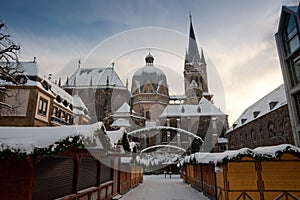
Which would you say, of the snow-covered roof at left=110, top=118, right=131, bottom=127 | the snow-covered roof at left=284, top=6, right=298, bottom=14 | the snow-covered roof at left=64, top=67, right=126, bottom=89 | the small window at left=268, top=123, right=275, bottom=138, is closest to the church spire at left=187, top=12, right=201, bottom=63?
the snow-covered roof at left=64, top=67, right=126, bottom=89

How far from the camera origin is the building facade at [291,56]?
15.3 meters

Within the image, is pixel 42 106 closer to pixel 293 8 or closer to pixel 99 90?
pixel 293 8

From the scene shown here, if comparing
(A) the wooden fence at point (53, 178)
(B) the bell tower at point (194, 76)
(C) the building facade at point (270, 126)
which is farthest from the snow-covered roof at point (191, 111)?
(A) the wooden fence at point (53, 178)

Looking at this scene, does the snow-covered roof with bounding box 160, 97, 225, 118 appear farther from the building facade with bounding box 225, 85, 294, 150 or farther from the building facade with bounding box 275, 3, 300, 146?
the building facade with bounding box 275, 3, 300, 146

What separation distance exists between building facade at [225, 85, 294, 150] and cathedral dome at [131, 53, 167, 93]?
2517 cm

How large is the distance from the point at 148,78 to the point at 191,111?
1473cm

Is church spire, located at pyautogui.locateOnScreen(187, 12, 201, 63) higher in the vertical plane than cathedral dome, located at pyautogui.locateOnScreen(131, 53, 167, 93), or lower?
higher

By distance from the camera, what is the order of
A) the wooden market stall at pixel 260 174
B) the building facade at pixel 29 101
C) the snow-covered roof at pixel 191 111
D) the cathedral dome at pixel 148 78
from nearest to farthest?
the wooden market stall at pixel 260 174 < the building facade at pixel 29 101 < the snow-covered roof at pixel 191 111 < the cathedral dome at pixel 148 78

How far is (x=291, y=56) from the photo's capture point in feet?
52.3

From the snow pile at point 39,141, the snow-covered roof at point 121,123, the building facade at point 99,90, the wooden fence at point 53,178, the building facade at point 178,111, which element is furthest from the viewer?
the building facade at point 99,90

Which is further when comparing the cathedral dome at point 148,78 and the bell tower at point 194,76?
the bell tower at point 194,76

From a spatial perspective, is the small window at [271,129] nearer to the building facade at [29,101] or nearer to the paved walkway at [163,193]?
the paved walkway at [163,193]

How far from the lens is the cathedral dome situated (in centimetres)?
5384

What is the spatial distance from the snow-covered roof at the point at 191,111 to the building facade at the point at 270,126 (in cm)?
1334
